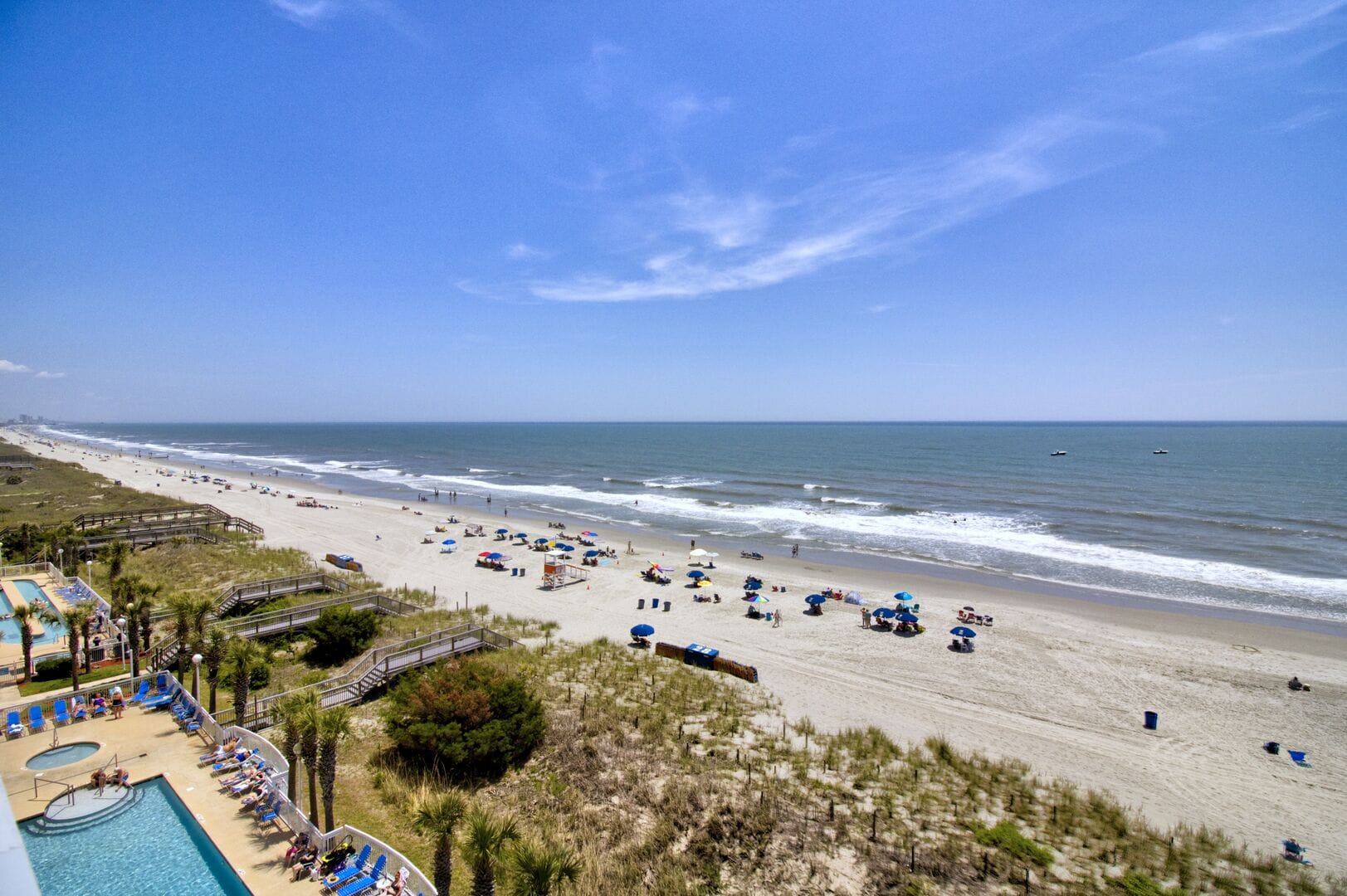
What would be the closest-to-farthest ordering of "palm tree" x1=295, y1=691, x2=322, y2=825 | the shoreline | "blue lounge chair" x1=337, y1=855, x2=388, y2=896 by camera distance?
"blue lounge chair" x1=337, y1=855, x2=388, y2=896 < "palm tree" x1=295, y1=691, x2=322, y2=825 < the shoreline

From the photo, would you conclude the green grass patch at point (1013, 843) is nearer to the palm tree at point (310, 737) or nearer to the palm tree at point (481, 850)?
the palm tree at point (481, 850)

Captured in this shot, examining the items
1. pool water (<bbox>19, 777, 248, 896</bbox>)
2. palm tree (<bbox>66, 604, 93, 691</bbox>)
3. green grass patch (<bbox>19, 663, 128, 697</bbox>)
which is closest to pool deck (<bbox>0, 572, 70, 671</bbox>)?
green grass patch (<bbox>19, 663, 128, 697</bbox>)

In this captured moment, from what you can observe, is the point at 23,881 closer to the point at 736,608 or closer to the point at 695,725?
the point at 695,725

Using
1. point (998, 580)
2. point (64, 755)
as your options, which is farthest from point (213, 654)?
point (998, 580)

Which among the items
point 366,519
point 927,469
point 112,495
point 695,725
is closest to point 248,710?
point 695,725

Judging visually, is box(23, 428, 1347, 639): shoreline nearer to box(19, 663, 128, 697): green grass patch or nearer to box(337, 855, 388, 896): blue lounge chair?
box(19, 663, 128, 697): green grass patch

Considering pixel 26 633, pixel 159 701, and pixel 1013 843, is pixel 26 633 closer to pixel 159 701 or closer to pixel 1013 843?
pixel 159 701
